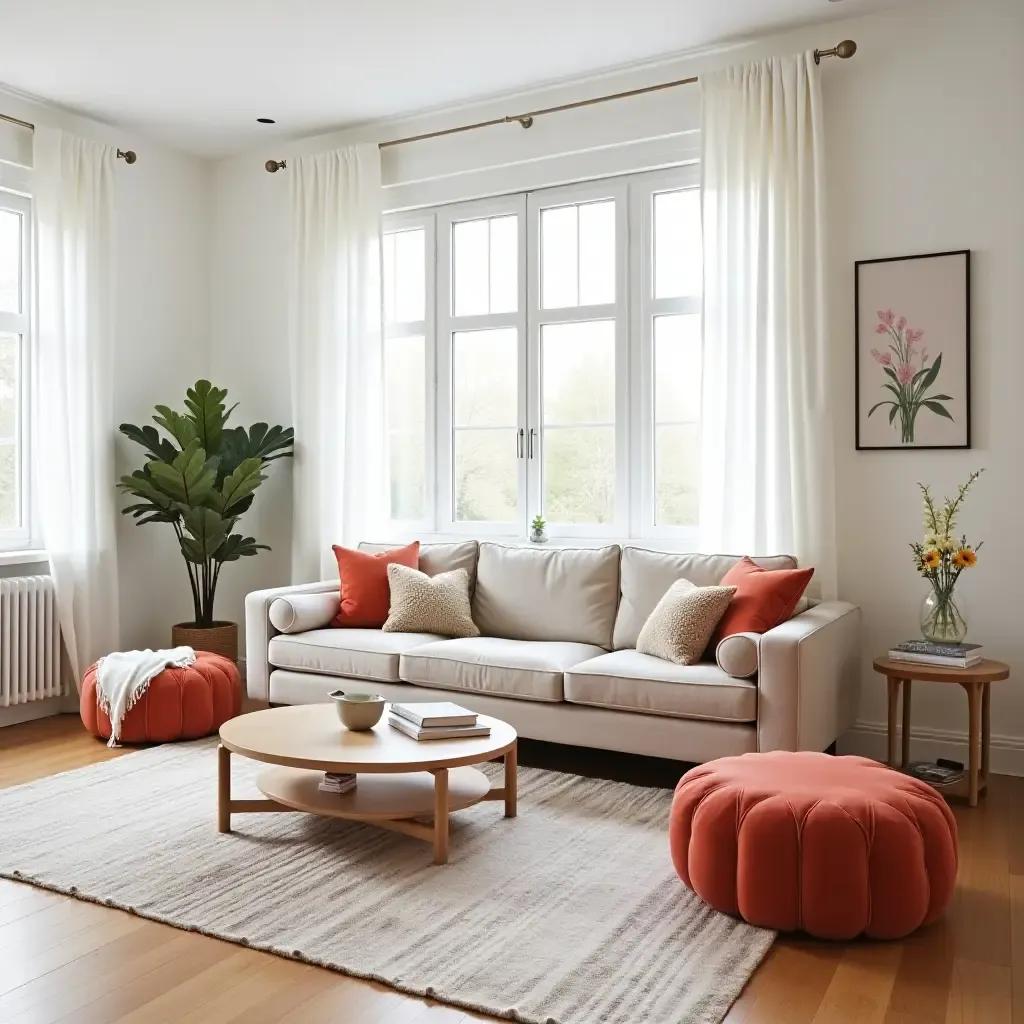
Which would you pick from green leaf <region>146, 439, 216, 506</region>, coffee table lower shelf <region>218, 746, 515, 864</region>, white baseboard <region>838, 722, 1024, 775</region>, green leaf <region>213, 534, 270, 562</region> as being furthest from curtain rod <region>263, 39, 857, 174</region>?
coffee table lower shelf <region>218, 746, 515, 864</region>

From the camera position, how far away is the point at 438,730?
10.5ft

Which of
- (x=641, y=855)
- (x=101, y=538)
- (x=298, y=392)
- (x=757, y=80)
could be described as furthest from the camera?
(x=298, y=392)

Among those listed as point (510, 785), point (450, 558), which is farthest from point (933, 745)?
point (450, 558)

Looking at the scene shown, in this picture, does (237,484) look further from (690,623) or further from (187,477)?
(690,623)

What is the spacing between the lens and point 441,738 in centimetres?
321

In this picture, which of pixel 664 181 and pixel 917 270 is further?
pixel 664 181

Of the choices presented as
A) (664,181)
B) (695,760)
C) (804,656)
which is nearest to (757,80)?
(664,181)

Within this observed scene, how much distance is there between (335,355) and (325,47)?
1579mm

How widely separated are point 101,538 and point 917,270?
4.02 m

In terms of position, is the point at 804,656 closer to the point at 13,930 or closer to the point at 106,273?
the point at 13,930

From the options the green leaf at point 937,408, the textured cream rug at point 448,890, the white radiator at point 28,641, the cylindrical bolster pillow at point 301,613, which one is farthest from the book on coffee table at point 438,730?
the white radiator at point 28,641

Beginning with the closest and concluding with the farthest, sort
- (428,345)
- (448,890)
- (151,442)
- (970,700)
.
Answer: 1. (448,890)
2. (970,700)
3. (151,442)
4. (428,345)

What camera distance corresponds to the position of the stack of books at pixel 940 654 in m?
3.69

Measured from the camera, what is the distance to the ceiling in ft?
13.6
